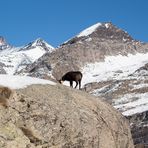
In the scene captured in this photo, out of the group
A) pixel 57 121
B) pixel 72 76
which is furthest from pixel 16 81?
pixel 72 76

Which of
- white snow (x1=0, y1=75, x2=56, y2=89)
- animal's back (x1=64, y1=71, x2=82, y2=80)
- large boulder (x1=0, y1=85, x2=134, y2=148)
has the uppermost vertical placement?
animal's back (x1=64, y1=71, x2=82, y2=80)

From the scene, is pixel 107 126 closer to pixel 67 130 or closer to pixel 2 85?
pixel 67 130

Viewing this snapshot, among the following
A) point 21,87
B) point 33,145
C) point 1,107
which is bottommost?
point 33,145

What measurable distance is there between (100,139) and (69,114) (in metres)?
1.79

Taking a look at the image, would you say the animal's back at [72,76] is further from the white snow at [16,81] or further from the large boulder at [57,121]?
the white snow at [16,81]

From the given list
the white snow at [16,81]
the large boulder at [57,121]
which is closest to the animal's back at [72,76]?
the large boulder at [57,121]

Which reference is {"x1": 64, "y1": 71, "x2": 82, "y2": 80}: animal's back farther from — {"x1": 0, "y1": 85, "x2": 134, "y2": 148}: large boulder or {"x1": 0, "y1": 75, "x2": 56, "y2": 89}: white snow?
{"x1": 0, "y1": 75, "x2": 56, "y2": 89}: white snow

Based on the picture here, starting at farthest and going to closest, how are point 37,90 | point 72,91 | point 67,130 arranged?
point 72,91, point 37,90, point 67,130

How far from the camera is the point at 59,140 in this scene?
64.0 feet

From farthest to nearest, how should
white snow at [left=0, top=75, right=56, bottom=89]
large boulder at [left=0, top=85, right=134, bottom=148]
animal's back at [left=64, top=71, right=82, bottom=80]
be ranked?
animal's back at [left=64, top=71, right=82, bottom=80], white snow at [left=0, top=75, right=56, bottom=89], large boulder at [left=0, top=85, right=134, bottom=148]

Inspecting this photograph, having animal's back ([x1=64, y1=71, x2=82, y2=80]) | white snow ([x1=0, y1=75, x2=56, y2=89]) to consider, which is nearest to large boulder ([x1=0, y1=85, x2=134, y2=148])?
white snow ([x1=0, y1=75, x2=56, y2=89])

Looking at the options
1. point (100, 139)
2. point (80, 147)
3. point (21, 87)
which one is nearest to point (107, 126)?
point (100, 139)

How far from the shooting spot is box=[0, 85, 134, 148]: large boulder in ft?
61.1

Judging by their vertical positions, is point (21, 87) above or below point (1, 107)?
above
